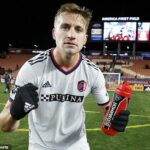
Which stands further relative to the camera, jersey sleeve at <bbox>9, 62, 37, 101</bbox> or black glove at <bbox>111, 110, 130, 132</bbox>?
black glove at <bbox>111, 110, 130, 132</bbox>

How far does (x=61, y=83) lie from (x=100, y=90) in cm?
65

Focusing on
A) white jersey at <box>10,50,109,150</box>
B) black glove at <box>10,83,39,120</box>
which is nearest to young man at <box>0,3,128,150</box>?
white jersey at <box>10,50,109,150</box>

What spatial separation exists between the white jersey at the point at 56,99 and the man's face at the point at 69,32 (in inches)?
11.4

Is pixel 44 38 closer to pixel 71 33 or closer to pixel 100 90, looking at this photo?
pixel 100 90

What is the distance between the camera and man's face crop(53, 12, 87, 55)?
159 inches

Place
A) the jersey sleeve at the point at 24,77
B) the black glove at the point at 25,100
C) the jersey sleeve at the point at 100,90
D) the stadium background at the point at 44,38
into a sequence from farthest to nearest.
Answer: the stadium background at the point at 44,38 → the jersey sleeve at the point at 100,90 → the jersey sleeve at the point at 24,77 → the black glove at the point at 25,100

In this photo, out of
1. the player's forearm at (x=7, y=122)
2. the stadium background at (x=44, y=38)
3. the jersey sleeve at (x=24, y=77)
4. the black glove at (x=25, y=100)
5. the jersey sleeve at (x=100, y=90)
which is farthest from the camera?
the stadium background at (x=44, y=38)

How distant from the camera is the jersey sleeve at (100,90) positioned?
14.8ft

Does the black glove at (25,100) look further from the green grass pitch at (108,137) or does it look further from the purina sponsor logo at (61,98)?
the green grass pitch at (108,137)

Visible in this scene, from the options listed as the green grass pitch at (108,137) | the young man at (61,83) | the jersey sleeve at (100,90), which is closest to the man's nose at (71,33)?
the young man at (61,83)

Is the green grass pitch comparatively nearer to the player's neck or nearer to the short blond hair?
the player's neck

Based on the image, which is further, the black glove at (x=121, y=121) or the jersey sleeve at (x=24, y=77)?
the black glove at (x=121, y=121)

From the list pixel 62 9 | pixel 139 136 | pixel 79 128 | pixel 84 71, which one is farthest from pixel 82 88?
pixel 139 136

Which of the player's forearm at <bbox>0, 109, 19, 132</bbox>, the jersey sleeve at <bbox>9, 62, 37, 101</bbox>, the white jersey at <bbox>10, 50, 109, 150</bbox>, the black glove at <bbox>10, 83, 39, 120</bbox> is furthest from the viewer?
the white jersey at <bbox>10, 50, 109, 150</bbox>
